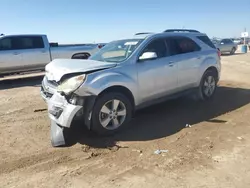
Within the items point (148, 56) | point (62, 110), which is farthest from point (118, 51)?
point (62, 110)

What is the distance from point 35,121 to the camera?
5.80 metres

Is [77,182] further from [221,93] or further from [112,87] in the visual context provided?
[221,93]

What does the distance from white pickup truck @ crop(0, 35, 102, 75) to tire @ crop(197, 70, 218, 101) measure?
7596 millimetres

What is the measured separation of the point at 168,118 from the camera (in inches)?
227

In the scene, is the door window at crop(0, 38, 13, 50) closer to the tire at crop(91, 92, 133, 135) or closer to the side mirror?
the side mirror

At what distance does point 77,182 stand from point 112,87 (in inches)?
75.4

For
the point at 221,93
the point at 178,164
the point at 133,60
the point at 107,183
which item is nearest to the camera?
the point at 107,183

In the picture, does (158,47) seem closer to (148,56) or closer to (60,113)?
(148,56)

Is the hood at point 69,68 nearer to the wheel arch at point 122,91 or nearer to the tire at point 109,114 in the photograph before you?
the wheel arch at point 122,91

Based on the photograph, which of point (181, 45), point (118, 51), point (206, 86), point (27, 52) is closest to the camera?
point (118, 51)

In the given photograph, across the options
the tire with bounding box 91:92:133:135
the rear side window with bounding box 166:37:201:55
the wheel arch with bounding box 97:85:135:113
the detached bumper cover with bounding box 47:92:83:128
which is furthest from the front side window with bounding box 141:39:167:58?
the detached bumper cover with bounding box 47:92:83:128

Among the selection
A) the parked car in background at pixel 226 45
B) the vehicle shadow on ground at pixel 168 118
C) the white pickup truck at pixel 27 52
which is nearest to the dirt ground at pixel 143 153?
the vehicle shadow on ground at pixel 168 118

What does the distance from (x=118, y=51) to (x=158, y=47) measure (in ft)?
2.74

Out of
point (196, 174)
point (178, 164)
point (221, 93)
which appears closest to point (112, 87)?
point (178, 164)
